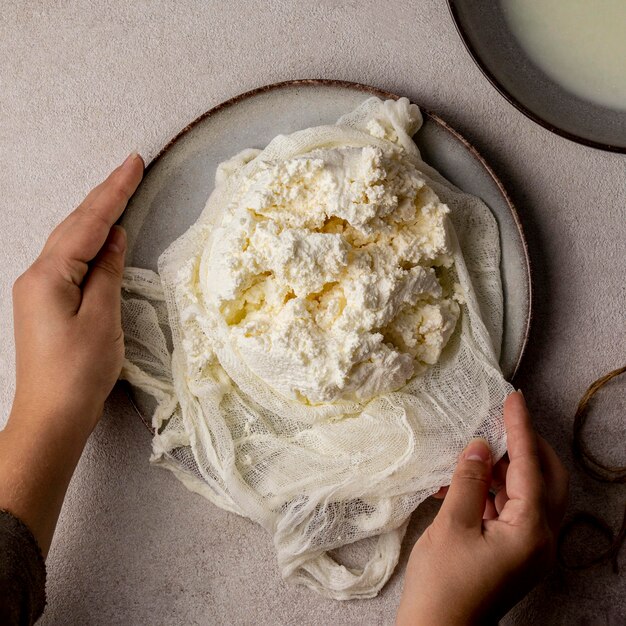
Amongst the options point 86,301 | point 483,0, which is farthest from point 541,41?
point 86,301

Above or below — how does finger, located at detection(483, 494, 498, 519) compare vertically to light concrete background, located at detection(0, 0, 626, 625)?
below

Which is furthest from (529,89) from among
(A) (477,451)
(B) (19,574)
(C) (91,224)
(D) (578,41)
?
(B) (19,574)

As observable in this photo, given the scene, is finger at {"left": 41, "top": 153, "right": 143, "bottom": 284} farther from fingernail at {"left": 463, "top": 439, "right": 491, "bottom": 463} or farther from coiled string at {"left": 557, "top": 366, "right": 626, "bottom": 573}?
coiled string at {"left": 557, "top": 366, "right": 626, "bottom": 573}

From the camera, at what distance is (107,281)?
2.51 ft

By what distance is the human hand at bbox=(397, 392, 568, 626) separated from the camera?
0.65m

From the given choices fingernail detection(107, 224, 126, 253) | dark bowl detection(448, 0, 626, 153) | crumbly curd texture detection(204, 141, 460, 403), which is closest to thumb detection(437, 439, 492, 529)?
crumbly curd texture detection(204, 141, 460, 403)

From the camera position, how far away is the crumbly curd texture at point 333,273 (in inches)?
27.4

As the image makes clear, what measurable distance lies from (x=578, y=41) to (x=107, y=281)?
597mm

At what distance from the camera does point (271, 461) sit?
30.3 inches

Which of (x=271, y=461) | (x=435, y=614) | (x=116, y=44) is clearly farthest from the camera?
(x=116, y=44)

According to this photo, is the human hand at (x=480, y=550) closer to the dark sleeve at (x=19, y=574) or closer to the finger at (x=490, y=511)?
the finger at (x=490, y=511)

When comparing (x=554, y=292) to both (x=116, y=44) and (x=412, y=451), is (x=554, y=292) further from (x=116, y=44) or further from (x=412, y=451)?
(x=116, y=44)

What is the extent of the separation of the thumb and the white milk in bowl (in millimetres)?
415

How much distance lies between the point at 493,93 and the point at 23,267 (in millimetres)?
645
